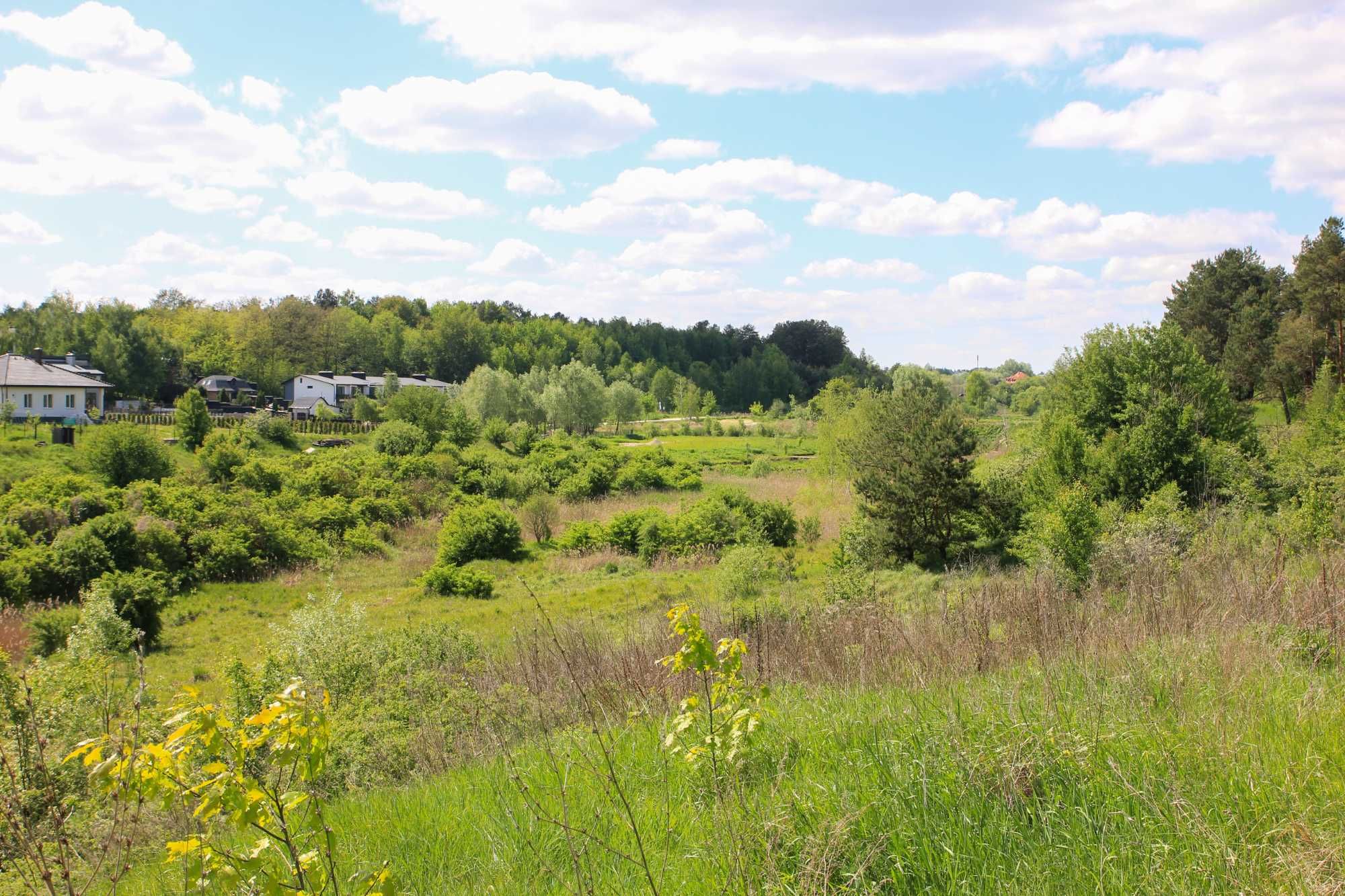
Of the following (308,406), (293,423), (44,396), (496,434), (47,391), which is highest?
(47,391)

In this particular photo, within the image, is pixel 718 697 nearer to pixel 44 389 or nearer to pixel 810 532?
pixel 810 532

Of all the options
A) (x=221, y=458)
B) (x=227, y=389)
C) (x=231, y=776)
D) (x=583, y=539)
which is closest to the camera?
(x=231, y=776)

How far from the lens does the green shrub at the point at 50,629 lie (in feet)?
60.2

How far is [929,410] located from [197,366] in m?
83.8

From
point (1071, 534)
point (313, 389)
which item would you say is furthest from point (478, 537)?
point (313, 389)

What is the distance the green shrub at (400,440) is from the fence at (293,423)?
7.37 metres

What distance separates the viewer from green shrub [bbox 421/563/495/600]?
2567 centimetres

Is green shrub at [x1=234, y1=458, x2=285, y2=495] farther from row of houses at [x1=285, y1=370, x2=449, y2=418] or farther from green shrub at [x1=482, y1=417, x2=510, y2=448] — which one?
row of houses at [x1=285, y1=370, x2=449, y2=418]

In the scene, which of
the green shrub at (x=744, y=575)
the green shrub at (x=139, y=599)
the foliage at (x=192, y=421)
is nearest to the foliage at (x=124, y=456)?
the foliage at (x=192, y=421)

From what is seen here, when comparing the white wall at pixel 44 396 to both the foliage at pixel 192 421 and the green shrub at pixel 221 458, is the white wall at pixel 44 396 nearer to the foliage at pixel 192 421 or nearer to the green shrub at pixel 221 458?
the foliage at pixel 192 421

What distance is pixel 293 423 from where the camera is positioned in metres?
56.6

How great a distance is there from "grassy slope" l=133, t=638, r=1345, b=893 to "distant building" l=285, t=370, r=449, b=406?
7678 centimetres

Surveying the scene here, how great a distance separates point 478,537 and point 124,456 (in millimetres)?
16007

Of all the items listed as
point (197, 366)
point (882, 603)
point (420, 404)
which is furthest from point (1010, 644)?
point (197, 366)
